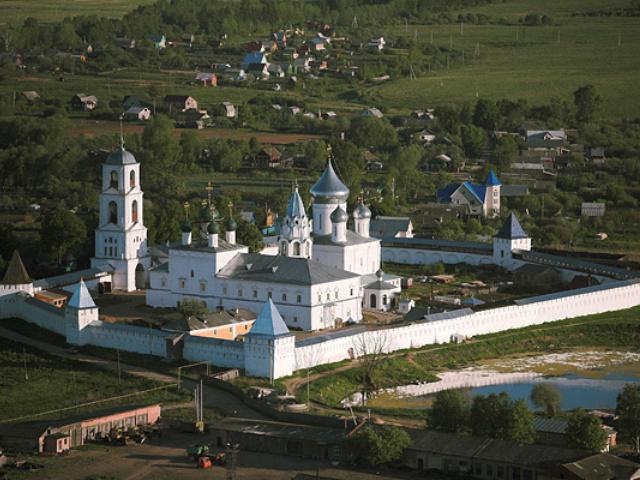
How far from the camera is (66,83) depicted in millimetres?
90812

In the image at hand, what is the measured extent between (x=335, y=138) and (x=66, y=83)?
72.1 ft

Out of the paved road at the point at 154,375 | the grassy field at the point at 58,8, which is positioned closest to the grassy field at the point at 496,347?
the paved road at the point at 154,375

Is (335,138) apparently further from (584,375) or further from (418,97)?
(584,375)

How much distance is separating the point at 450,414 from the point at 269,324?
644 centimetres

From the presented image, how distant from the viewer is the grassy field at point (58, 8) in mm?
112562

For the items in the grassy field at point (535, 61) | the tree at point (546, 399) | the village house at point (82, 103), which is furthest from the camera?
the grassy field at point (535, 61)

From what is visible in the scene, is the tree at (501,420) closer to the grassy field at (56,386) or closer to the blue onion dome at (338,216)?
the grassy field at (56,386)

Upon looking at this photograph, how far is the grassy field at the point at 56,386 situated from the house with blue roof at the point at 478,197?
22319 millimetres

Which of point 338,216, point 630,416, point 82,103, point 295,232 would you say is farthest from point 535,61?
point 630,416

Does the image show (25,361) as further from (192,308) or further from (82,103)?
(82,103)

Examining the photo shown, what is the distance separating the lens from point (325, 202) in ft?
171

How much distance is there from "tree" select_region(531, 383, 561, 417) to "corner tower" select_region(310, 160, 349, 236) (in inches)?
476

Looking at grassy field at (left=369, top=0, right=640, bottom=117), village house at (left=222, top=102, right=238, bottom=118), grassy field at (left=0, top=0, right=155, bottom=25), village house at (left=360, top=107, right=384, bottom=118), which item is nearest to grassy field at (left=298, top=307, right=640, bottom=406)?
village house at (left=360, top=107, right=384, bottom=118)

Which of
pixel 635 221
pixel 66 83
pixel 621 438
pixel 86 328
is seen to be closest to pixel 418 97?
pixel 66 83
